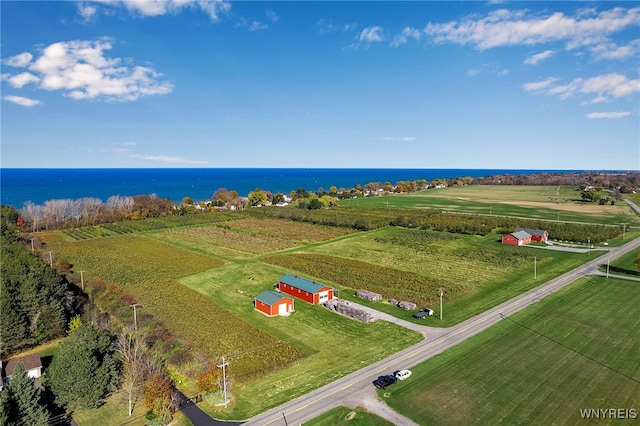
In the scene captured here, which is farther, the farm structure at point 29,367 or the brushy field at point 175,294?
the brushy field at point 175,294

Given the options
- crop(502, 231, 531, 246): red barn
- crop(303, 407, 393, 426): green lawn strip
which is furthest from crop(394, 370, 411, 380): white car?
crop(502, 231, 531, 246): red barn

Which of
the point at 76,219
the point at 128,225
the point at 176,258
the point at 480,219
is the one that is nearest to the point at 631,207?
the point at 480,219

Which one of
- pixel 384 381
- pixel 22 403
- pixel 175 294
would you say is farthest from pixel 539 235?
pixel 22 403

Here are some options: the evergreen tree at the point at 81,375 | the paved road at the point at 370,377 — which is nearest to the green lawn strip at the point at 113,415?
the evergreen tree at the point at 81,375

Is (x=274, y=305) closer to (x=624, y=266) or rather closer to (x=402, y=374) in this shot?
(x=402, y=374)

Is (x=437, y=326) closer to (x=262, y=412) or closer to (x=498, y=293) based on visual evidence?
(x=498, y=293)

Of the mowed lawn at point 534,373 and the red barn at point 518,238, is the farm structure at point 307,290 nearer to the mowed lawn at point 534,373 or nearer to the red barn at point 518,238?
the mowed lawn at point 534,373

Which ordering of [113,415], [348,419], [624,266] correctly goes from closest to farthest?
1. [348,419]
2. [113,415]
3. [624,266]
